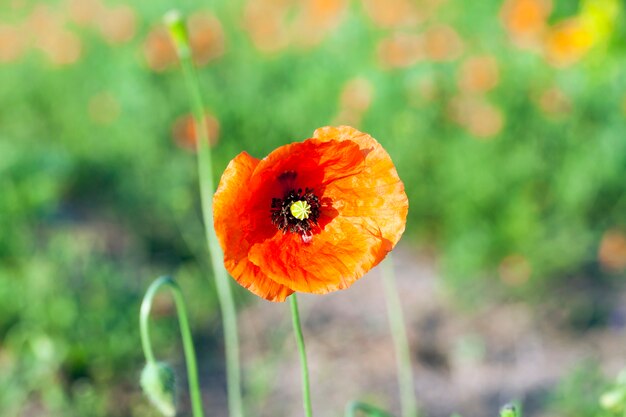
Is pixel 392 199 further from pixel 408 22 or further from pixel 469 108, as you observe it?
pixel 408 22

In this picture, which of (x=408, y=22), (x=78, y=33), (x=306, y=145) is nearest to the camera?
(x=306, y=145)

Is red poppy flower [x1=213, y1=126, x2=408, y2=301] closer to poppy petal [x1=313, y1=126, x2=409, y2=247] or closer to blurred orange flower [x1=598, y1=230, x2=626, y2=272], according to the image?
poppy petal [x1=313, y1=126, x2=409, y2=247]

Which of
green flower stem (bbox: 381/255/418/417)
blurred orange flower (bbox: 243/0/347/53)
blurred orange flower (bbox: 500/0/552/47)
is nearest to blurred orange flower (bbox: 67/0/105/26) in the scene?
blurred orange flower (bbox: 243/0/347/53)

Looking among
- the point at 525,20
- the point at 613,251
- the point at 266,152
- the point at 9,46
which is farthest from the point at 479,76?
the point at 9,46

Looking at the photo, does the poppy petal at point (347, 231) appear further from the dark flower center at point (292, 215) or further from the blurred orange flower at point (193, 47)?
the blurred orange flower at point (193, 47)

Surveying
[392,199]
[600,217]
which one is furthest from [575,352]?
[392,199]

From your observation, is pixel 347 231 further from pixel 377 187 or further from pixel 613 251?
pixel 613 251
